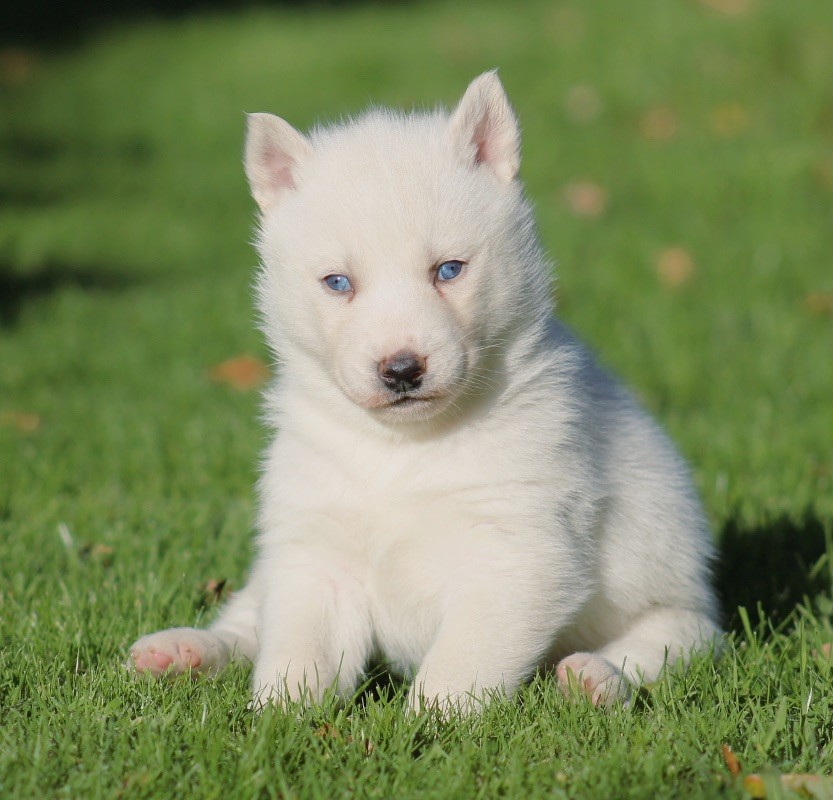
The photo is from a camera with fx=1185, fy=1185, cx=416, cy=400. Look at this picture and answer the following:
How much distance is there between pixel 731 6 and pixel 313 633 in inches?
389

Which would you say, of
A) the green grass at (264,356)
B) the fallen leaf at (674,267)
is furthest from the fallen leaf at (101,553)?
the fallen leaf at (674,267)

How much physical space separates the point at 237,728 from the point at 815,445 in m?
3.10

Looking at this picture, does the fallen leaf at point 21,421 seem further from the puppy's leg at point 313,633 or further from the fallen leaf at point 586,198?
the fallen leaf at point 586,198

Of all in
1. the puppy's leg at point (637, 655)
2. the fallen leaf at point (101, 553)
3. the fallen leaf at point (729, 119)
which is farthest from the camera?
the fallen leaf at point (729, 119)

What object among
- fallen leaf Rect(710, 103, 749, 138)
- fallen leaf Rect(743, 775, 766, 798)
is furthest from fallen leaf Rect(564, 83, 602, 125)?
fallen leaf Rect(743, 775, 766, 798)

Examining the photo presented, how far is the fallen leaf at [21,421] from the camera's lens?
210 inches

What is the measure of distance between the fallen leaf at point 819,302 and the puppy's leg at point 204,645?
4379 millimetres

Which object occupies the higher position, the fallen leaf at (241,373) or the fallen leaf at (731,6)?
the fallen leaf at (731,6)

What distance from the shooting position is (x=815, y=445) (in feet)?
16.3

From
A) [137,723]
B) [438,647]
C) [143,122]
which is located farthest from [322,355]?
[143,122]

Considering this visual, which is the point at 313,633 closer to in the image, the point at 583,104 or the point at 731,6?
the point at 583,104

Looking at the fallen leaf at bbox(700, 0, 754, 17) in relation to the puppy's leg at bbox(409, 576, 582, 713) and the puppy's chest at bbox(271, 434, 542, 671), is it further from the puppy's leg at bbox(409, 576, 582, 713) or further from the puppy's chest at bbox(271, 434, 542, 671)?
the puppy's leg at bbox(409, 576, 582, 713)

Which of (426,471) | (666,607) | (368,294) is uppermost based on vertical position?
(368,294)

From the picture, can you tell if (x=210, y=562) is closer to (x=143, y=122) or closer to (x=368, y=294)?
(x=368, y=294)
